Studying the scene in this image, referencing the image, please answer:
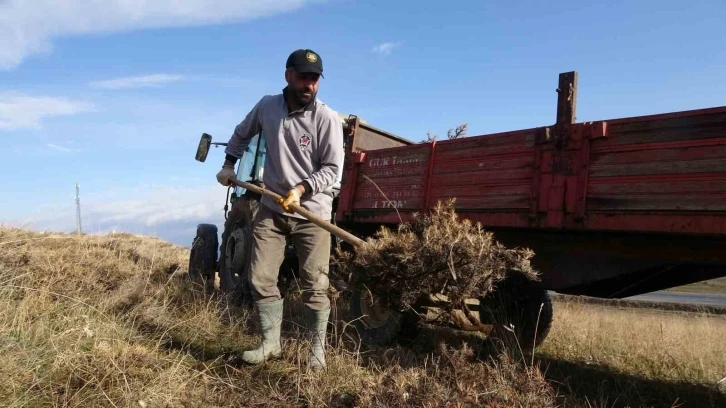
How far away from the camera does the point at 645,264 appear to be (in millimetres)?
3906

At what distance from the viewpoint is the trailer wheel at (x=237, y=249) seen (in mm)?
6262

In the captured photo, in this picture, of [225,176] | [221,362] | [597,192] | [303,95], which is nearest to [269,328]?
[221,362]

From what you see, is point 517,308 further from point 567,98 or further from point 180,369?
point 180,369

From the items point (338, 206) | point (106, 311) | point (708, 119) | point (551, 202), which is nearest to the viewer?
point (708, 119)

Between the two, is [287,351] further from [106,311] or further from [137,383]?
[106,311]

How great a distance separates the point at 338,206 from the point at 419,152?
145cm

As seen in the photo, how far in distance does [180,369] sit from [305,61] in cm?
211

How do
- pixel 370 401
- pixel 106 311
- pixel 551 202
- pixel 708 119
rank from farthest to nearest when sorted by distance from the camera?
pixel 106 311
pixel 551 202
pixel 708 119
pixel 370 401

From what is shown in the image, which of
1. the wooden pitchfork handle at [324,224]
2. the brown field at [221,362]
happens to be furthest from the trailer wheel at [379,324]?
the wooden pitchfork handle at [324,224]

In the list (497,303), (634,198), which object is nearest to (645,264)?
(634,198)

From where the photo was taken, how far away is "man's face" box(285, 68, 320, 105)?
372 centimetres

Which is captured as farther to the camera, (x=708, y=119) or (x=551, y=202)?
(x=551, y=202)

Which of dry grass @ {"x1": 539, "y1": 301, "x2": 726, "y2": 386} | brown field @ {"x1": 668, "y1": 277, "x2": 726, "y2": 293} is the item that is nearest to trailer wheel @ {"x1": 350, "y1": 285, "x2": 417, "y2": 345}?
dry grass @ {"x1": 539, "y1": 301, "x2": 726, "y2": 386}

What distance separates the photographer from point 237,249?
6477mm
